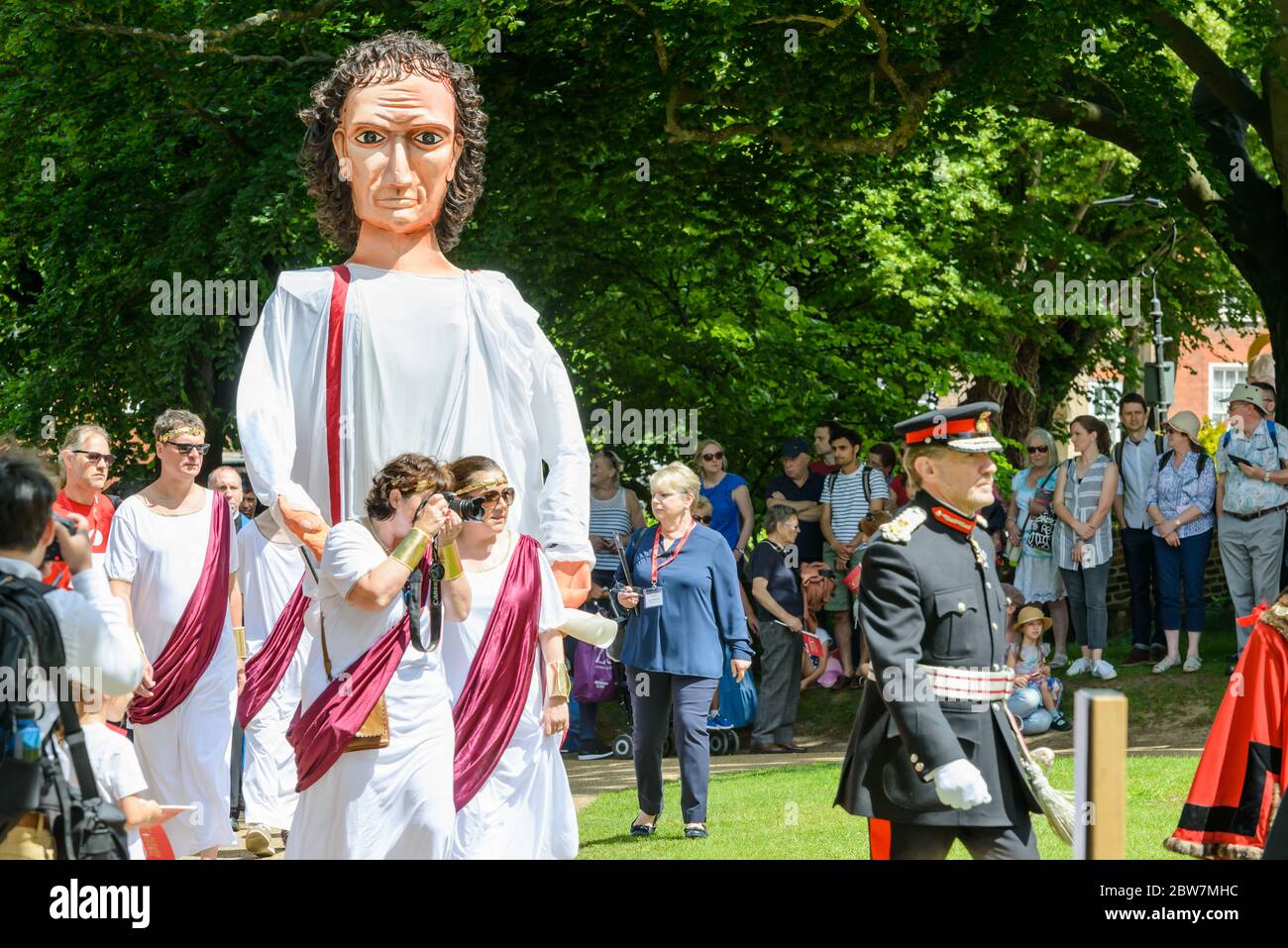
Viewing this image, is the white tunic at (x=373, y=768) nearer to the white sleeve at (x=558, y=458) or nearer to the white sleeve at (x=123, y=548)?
the white sleeve at (x=558, y=458)

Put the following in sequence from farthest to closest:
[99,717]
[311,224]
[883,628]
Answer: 1. [311,224]
2. [883,628]
3. [99,717]

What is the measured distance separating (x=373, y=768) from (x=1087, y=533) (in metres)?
9.35

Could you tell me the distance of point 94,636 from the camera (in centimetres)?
384

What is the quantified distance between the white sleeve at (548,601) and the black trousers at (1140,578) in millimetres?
8812

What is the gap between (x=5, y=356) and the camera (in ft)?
62.0

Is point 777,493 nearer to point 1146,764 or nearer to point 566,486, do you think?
point 1146,764

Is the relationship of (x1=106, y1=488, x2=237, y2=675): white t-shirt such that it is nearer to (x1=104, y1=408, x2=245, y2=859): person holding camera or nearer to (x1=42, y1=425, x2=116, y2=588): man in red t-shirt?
(x1=104, y1=408, x2=245, y2=859): person holding camera

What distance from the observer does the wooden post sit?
3578 mm

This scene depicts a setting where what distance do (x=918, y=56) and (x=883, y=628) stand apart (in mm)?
8789

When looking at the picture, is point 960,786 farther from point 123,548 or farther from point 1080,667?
point 1080,667

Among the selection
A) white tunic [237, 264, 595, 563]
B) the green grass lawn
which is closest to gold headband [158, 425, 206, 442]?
the green grass lawn

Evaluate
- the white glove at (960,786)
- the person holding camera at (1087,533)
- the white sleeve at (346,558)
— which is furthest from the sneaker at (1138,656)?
the white sleeve at (346,558)
